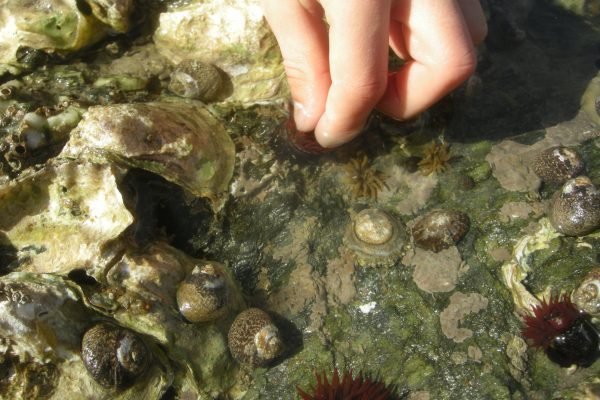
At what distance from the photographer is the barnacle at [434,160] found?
3627mm

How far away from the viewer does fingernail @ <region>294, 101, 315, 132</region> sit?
10.4ft

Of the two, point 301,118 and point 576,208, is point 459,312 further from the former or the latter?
point 301,118

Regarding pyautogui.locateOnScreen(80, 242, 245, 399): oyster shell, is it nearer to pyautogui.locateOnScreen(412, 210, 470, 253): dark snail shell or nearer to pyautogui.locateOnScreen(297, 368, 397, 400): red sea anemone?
pyautogui.locateOnScreen(297, 368, 397, 400): red sea anemone

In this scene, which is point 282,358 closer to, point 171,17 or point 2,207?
point 2,207

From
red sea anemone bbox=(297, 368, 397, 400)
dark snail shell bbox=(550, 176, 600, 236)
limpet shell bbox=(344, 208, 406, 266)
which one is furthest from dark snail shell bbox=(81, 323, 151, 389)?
dark snail shell bbox=(550, 176, 600, 236)

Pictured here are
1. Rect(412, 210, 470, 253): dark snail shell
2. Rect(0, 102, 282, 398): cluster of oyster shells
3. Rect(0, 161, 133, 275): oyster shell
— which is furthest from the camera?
Rect(412, 210, 470, 253): dark snail shell

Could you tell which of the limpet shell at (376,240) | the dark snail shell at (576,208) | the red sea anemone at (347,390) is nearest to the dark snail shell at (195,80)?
the limpet shell at (376,240)

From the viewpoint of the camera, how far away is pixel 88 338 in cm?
276

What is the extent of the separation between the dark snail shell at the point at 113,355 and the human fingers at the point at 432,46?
7.43ft

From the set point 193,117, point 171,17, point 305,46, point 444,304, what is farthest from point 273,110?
point 444,304

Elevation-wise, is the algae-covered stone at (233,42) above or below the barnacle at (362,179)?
above

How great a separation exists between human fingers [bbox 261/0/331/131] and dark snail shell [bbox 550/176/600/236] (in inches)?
69.6

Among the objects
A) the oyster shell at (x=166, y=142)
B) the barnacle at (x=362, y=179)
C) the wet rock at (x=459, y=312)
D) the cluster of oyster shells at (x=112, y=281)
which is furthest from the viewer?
the barnacle at (x=362, y=179)

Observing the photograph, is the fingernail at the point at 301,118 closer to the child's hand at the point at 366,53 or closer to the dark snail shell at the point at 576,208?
the child's hand at the point at 366,53
